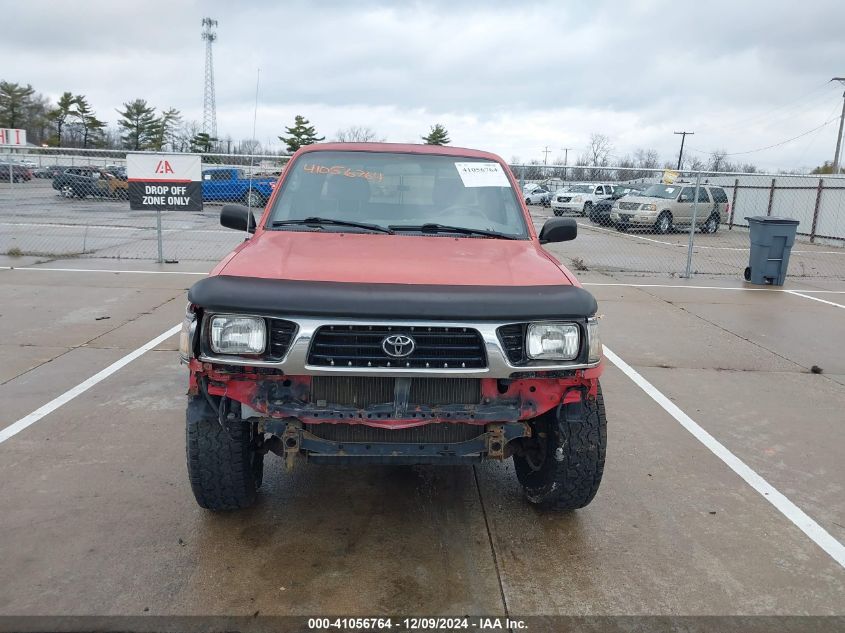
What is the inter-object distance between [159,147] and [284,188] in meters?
68.0

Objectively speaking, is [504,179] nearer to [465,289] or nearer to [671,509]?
[465,289]

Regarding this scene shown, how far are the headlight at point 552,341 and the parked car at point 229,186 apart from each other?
2031 centimetres

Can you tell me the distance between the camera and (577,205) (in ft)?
97.1

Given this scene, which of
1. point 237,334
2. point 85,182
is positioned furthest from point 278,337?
point 85,182

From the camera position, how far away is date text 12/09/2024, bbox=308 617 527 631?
8.72 feet

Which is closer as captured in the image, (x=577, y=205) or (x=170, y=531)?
(x=170, y=531)

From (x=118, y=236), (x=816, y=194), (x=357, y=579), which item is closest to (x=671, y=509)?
(x=357, y=579)

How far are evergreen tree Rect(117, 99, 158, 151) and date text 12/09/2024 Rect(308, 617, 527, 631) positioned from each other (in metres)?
72.0

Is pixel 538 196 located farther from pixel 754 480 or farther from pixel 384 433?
pixel 384 433

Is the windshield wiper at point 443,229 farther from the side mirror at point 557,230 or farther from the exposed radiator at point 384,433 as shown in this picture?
the exposed radiator at point 384,433

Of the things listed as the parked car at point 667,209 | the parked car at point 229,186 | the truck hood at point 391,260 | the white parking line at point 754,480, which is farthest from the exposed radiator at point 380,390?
the parked car at point 667,209

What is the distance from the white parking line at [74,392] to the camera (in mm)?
4492

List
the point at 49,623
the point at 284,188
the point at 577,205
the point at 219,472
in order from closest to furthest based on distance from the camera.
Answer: the point at 49,623 < the point at 219,472 < the point at 284,188 < the point at 577,205

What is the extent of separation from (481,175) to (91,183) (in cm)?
2512
